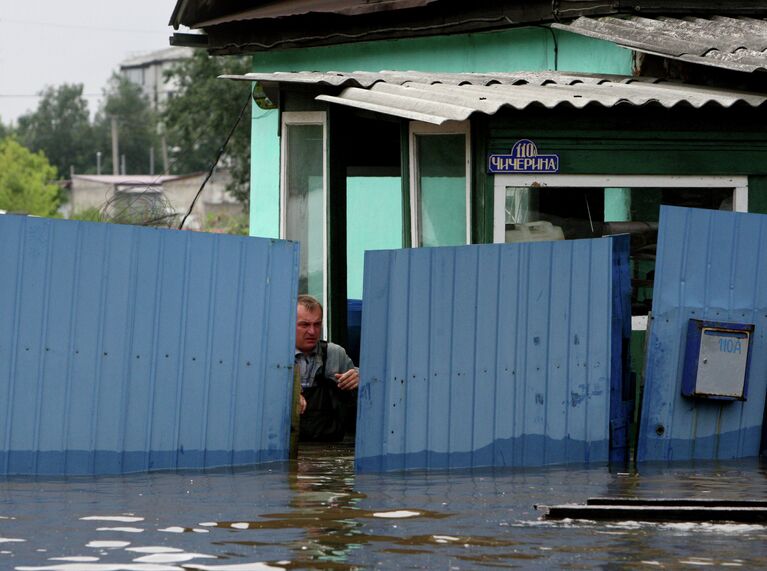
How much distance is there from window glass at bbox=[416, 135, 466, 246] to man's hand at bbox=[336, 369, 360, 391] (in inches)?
47.2

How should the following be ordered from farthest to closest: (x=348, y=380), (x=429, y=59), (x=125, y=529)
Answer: (x=429, y=59)
(x=348, y=380)
(x=125, y=529)

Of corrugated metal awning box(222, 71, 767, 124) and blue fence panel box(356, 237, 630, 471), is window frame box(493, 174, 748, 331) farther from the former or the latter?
blue fence panel box(356, 237, 630, 471)

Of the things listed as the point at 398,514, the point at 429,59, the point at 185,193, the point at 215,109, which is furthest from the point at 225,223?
the point at 398,514

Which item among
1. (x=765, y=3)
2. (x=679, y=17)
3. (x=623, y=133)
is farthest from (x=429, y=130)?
(x=765, y=3)

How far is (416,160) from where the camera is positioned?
11281 mm

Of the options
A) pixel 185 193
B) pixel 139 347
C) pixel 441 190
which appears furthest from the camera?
pixel 185 193

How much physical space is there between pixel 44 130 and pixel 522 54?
13360 centimetres

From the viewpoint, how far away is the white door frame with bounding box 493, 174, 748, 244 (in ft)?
36.0

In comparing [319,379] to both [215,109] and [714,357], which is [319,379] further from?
[215,109]

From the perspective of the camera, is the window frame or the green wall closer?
the window frame

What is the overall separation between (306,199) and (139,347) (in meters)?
3.46

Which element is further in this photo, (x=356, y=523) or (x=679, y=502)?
(x=679, y=502)

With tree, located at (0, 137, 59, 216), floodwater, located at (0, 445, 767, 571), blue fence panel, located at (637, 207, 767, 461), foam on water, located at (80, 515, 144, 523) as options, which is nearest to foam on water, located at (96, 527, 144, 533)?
floodwater, located at (0, 445, 767, 571)

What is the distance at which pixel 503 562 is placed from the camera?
609 cm
